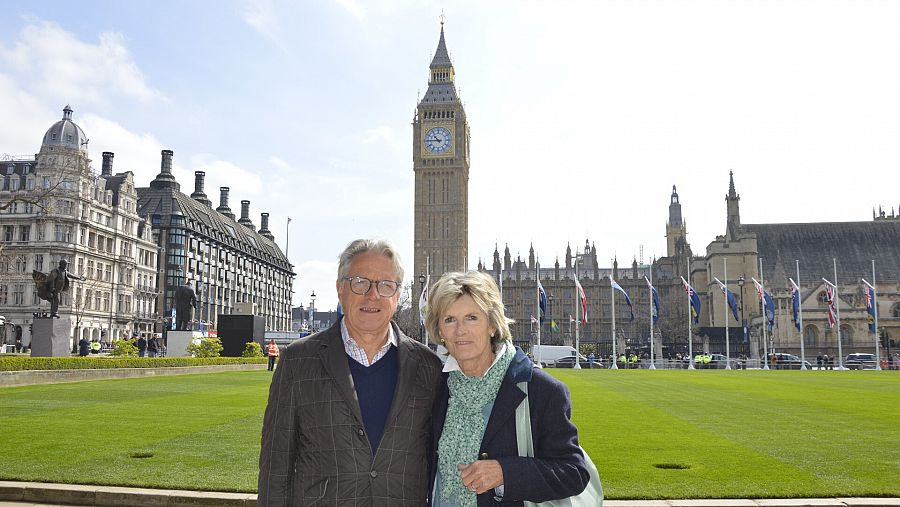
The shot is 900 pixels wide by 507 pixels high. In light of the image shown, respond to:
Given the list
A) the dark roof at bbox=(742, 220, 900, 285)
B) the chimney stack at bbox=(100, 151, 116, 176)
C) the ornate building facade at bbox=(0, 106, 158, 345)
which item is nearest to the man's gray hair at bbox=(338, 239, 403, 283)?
the ornate building facade at bbox=(0, 106, 158, 345)

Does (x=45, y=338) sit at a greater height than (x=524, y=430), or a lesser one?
lesser

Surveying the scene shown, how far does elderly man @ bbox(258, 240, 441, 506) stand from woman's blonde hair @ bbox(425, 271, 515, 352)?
0.25m

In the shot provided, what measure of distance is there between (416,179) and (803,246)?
51.6 metres

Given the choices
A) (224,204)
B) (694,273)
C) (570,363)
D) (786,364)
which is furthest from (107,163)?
(694,273)

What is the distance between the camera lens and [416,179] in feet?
337

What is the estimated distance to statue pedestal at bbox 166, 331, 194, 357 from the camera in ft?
131

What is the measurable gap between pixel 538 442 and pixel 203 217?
92273 mm

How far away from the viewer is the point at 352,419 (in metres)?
3.61

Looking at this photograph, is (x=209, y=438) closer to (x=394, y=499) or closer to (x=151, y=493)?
(x=151, y=493)

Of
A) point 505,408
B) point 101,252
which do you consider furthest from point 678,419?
point 101,252

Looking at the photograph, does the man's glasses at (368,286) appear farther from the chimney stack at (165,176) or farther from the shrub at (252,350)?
the chimney stack at (165,176)

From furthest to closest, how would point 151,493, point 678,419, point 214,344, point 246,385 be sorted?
point 214,344 → point 246,385 → point 678,419 → point 151,493

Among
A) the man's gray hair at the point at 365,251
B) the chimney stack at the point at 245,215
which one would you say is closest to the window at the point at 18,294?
the chimney stack at the point at 245,215

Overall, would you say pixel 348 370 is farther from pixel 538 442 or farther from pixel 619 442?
pixel 619 442
